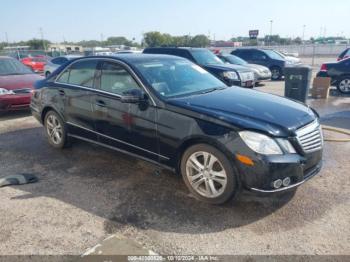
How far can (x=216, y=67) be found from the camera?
10.8m

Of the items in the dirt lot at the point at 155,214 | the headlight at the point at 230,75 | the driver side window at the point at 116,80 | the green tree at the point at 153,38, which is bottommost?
the dirt lot at the point at 155,214

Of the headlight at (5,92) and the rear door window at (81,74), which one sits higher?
the rear door window at (81,74)

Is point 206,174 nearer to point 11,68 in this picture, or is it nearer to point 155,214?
point 155,214

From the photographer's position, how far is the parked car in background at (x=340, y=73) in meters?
10.9

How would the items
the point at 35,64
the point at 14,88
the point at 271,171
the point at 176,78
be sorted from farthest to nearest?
the point at 35,64, the point at 14,88, the point at 176,78, the point at 271,171

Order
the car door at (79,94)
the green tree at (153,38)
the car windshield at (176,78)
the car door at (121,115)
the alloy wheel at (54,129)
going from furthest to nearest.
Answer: the green tree at (153,38), the alloy wheel at (54,129), the car door at (79,94), the car windshield at (176,78), the car door at (121,115)

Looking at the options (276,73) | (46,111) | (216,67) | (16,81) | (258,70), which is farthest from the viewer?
(276,73)

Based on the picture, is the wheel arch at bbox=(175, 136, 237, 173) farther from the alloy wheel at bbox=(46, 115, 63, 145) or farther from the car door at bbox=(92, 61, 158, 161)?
the alloy wheel at bbox=(46, 115, 63, 145)

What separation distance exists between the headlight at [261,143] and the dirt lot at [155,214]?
517 millimetres

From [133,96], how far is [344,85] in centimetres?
981

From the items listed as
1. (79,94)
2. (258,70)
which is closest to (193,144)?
(79,94)

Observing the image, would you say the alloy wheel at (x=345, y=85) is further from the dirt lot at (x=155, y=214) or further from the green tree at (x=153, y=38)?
the green tree at (x=153, y=38)

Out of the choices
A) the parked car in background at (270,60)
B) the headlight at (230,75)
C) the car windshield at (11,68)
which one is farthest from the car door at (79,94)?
the parked car in background at (270,60)

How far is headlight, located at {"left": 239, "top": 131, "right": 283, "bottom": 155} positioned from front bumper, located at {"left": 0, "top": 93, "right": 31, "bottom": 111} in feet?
21.2
